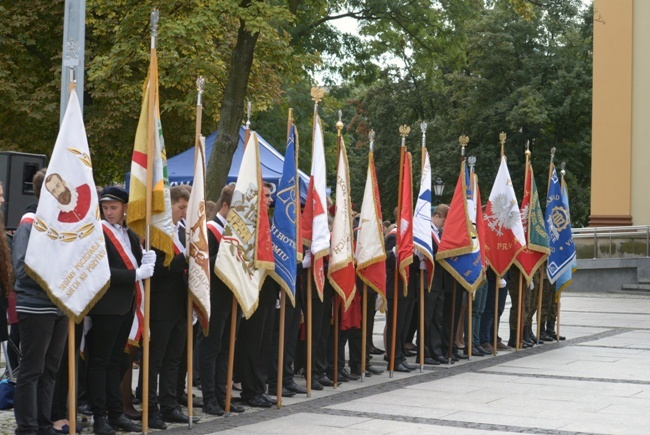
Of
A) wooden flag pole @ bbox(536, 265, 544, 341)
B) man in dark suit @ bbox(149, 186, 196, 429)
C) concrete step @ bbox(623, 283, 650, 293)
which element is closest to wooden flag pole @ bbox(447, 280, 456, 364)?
wooden flag pole @ bbox(536, 265, 544, 341)

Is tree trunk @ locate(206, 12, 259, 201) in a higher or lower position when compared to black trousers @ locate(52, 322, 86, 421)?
higher

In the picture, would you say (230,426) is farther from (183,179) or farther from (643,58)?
(643,58)

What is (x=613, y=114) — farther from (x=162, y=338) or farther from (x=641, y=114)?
(x=162, y=338)

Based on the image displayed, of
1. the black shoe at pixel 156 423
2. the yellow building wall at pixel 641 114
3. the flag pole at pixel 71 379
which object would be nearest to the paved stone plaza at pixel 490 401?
the black shoe at pixel 156 423

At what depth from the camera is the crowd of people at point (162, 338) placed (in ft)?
24.4

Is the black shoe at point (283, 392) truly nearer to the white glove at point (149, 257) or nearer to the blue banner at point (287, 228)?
the blue banner at point (287, 228)

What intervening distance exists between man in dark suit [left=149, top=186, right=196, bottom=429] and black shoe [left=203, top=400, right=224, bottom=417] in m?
0.37

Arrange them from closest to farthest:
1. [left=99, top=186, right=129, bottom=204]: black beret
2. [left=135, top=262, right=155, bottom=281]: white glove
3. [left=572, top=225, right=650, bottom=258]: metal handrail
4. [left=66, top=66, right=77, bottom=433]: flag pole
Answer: [left=66, top=66, right=77, bottom=433]: flag pole < [left=135, top=262, right=155, bottom=281]: white glove < [left=99, top=186, right=129, bottom=204]: black beret < [left=572, top=225, right=650, bottom=258]: metal handrail

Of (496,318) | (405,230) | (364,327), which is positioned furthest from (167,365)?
(496,318)

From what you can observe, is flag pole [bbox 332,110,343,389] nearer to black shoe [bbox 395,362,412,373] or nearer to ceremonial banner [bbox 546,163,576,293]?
black shoe [bbox 395,362,412,373]

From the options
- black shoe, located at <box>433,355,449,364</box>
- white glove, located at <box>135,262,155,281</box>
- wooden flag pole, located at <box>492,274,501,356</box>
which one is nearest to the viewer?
white glove, located at <box>135,262,155,281</box>

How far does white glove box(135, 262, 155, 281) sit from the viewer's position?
7.88m

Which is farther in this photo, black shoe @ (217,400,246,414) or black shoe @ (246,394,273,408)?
black shoe @ (246,394,273,408)

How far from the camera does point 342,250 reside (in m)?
10.9
